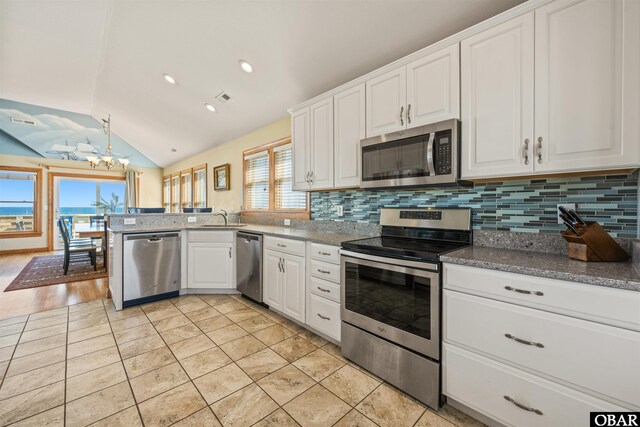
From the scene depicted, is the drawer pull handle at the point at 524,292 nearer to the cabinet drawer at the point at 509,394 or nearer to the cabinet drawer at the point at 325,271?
the cabinet drawer at the point at 509,394

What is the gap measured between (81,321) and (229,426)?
227cm

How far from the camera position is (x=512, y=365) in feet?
4.29

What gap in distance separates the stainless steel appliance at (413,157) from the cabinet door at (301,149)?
747mm

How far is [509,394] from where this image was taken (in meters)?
1.31

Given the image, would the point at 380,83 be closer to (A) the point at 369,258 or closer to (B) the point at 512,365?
(A) the point at 369,258

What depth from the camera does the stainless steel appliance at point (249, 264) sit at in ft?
9.82

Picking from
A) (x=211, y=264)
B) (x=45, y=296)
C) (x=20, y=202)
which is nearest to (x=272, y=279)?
(x=211, y=264)

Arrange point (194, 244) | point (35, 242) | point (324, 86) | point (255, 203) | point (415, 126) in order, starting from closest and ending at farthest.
Answer: point (415, 126) < point (324, 86) < point (194, 244) < point (255, 203) < point (35, 242)

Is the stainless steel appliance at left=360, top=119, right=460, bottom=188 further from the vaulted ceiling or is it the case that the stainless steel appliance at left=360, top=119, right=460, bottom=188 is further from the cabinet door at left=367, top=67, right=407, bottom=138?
the vaulted ceiling

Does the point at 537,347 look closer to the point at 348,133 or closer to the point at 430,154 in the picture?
the point at 430,154

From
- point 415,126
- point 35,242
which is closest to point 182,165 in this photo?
point 35,242

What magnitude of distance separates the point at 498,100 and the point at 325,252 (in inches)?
60.5

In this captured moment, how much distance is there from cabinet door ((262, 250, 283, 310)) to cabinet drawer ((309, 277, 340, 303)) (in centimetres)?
49

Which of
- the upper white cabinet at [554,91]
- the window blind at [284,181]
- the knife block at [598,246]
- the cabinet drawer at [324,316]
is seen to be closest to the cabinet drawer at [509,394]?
the knife block at [598,246]
